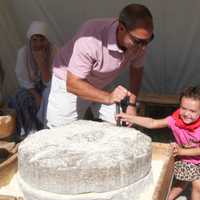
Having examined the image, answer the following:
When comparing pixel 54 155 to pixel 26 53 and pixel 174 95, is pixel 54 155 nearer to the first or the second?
pixel 26 53

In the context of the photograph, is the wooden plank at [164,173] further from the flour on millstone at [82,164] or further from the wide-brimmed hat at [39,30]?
the wide-brimmed hat at [39,30]

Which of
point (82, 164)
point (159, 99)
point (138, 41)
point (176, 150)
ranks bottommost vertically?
point (159, 99)

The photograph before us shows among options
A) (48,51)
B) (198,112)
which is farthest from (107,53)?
(48,51)

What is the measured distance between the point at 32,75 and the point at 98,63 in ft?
3.60

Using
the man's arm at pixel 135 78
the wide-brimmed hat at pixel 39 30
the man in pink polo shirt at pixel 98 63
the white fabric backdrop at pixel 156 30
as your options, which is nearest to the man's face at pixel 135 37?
the man in pink polo shirt at pixel 98 63

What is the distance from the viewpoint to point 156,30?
3.85 meters

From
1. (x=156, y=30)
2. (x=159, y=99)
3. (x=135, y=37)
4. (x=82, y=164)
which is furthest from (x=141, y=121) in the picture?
(x=156, y=30)

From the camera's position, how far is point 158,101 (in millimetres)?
3814

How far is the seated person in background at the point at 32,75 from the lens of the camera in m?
3.45

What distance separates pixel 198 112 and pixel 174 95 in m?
1.55

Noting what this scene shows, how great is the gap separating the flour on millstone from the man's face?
0.47 m

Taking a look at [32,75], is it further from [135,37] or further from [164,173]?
[164,173]

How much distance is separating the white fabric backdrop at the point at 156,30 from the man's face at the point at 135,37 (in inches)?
55.6

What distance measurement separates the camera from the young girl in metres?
2.45
